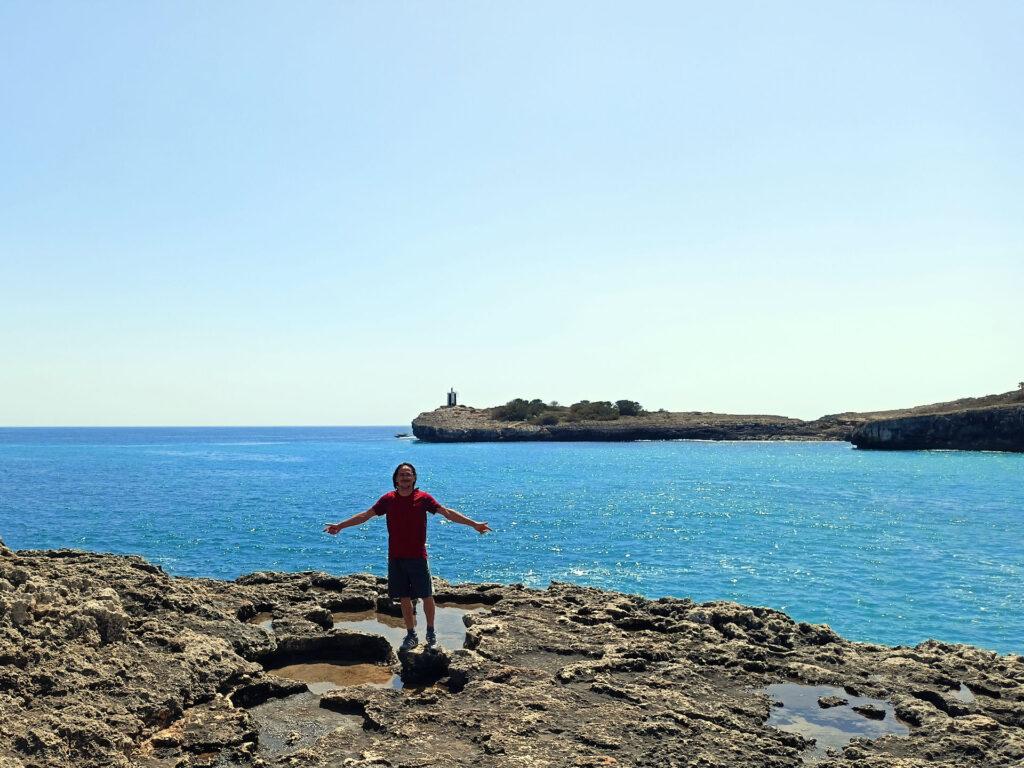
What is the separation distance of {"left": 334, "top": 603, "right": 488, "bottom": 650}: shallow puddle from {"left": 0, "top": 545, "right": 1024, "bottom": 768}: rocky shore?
0.29 meters

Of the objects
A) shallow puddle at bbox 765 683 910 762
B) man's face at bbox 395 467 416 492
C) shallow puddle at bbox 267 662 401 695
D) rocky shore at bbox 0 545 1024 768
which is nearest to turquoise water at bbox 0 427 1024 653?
rocky shore at bbox 0 545 1024 768

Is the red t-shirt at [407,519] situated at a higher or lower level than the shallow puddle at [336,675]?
higher

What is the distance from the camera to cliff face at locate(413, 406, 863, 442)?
495 ft

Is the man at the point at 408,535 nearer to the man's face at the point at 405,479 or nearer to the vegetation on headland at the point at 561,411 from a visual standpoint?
the man's face at the point at 405,479

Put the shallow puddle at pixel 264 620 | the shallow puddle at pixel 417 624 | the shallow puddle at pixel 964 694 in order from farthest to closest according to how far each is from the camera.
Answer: the shallow puddle at pixel 264 620, the shallow puddle at pixel 417 624, the shallow puddle at pixel 964 694

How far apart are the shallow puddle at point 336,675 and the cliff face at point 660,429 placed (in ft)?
469

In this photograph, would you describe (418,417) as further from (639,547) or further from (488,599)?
(488,599)

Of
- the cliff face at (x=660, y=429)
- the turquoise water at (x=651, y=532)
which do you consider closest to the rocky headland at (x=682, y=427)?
the cliff face at (x=660, y=429)

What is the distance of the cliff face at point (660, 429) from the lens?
151 m

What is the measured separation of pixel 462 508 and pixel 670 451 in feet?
267

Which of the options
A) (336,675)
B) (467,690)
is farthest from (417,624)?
(467,690)

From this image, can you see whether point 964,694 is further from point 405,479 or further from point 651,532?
point 651,532

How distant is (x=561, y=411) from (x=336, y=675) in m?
157

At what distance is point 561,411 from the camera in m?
166
